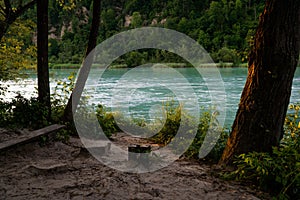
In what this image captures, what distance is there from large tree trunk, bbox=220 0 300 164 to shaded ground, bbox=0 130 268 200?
34.5 inches

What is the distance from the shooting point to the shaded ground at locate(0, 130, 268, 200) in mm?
3938

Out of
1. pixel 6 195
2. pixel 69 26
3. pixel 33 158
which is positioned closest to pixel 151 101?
pixel 33 158

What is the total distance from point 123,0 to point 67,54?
56.3 meters

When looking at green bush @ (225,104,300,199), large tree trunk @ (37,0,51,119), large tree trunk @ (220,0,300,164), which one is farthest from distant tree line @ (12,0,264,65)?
green bush @ (225,104,300,199)

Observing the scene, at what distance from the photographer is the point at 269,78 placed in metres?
4.59

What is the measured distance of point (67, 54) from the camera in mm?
51594

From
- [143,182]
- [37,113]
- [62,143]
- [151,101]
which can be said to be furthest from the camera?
[151,101]

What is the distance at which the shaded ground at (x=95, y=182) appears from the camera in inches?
155

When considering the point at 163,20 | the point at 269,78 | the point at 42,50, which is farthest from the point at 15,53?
the point at 163,20

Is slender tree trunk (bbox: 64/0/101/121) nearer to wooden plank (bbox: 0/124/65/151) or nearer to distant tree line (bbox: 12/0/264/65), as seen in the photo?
wooden plank (bbox: 0/124/65/151)

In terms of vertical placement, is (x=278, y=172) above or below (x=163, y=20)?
below

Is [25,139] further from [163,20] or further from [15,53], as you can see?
[163,20]

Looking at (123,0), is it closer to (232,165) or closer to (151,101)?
(151,101)

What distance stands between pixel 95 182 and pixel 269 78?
9.33 feet
